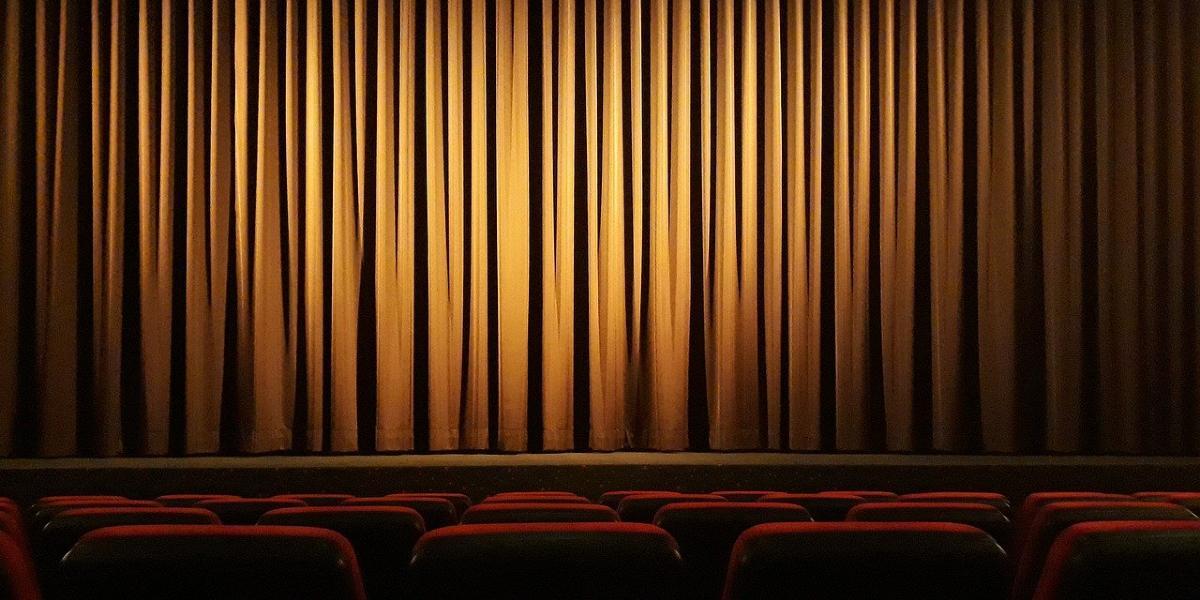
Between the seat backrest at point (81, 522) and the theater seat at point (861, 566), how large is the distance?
47.5 inches

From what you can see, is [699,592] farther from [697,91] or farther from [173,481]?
[697,91]

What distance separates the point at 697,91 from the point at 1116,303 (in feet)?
8.84

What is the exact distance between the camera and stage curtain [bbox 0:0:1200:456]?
591 cm

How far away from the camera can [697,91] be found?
639 cm

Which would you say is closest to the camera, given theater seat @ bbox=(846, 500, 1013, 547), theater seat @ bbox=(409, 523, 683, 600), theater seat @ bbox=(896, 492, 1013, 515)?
theater seat @ bbox=(409, 523, 683, 600)

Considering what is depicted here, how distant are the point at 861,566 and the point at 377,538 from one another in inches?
40.5

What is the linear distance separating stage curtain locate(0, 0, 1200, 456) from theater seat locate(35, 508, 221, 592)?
3856 mm

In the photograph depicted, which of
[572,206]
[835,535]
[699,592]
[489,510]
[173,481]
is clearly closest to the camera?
[835,535]

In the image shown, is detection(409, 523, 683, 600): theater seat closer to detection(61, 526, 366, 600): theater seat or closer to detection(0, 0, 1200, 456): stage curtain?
detection(61, 526, 366, 600): theater seat

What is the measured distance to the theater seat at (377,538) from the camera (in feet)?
6.44

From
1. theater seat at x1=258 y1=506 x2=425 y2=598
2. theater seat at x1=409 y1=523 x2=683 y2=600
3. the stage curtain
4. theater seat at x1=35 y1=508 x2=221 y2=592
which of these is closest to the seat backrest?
theater seat at x1=35 y1=508 x2=221 y2=592

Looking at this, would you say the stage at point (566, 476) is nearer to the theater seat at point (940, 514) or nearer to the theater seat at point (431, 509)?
the theater seat at point (431, 509)

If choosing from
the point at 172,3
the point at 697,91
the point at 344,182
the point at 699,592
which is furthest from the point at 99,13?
the point at 699,592

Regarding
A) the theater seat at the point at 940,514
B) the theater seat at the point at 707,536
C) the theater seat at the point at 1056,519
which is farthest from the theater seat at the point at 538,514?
the theater seat at the point at 1056,519
